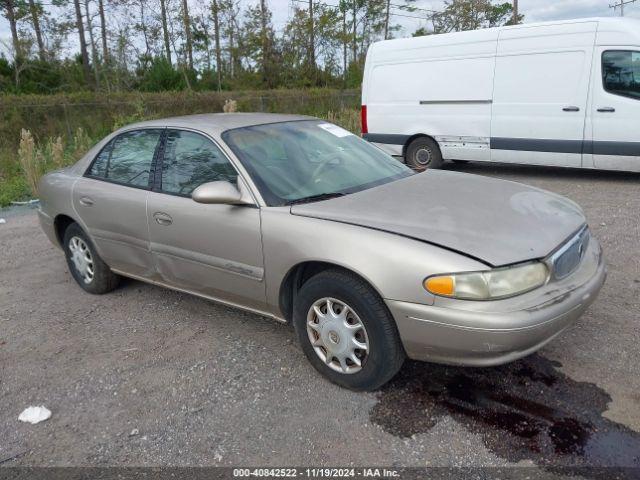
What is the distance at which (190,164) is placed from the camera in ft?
12.2

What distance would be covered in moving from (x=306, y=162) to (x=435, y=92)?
6307 millimetres

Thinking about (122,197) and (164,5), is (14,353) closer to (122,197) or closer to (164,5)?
(122,197)

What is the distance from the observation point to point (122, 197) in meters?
4.01

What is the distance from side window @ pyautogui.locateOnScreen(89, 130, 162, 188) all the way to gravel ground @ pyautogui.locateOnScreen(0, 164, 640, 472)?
3.54 ft

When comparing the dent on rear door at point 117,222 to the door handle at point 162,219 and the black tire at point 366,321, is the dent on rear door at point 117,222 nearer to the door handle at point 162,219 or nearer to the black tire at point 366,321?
the door handle at point 162,219

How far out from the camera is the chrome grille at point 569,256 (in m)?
2.75

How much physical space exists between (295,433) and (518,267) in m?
1.37

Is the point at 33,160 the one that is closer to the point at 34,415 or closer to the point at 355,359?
the point at 34,415

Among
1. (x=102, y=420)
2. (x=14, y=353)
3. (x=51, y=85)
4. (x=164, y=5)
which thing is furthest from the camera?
(x=164, y=5)

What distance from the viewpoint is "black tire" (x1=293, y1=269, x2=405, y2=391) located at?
2729mm

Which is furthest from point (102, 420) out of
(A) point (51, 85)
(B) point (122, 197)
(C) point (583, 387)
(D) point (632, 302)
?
(A) point (51, 85)

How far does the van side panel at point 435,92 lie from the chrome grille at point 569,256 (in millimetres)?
6093

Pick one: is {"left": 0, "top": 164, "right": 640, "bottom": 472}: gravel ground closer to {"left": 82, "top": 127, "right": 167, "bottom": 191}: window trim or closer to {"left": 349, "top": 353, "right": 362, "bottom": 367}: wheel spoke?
{"left": 349, "top": 353, "right": 362, "bottom": 367}: wheel spoke

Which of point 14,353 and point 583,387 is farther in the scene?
point 14,353
